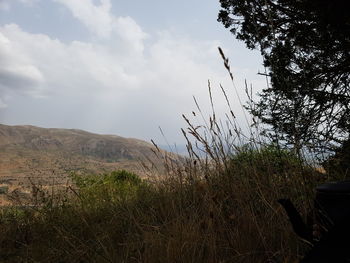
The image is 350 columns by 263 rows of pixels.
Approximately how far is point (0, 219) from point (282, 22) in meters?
5.29

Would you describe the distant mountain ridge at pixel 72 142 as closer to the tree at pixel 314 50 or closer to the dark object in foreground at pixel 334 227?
the tree at pixel 314 50

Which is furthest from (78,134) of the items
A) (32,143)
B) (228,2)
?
(228,2)

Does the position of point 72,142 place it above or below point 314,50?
above

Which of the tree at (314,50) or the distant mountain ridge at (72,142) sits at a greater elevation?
the distant mountain ridge at (72,142)

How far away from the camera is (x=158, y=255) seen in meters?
2.02

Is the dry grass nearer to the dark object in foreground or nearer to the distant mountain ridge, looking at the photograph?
the dark object in foreground

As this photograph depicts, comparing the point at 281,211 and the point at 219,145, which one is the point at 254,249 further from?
the point at 219,145

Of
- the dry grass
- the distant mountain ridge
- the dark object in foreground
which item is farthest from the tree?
the distant mountain ridge

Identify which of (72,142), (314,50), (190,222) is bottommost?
(190,222)

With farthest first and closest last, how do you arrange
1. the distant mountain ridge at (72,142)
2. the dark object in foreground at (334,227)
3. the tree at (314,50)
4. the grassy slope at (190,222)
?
the distant mountain ridge at (72,142) < the tree at (314,50) < the grassy slope at (190,222) < the dark object in foreground at (334,227)

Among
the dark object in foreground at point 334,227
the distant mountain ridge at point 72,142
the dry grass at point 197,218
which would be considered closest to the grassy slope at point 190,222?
the dry grass at point 197,218

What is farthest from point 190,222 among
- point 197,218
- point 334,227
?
point 334,227

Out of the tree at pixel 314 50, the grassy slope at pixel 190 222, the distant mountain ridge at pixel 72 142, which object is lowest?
the grassy slope at pixel 190 222

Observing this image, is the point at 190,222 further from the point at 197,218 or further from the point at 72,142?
the point at 72,142
